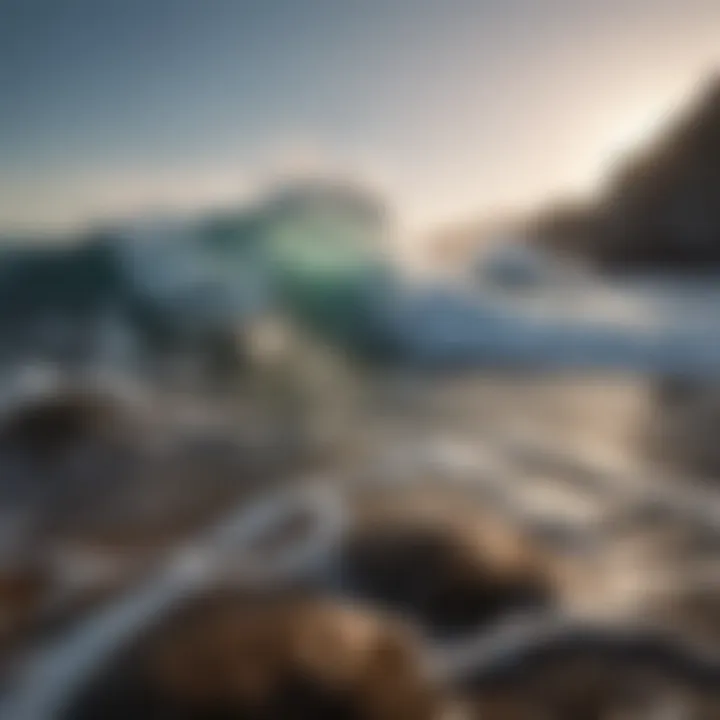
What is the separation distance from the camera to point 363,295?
3.85ft

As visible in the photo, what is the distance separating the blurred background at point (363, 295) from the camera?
0.73m

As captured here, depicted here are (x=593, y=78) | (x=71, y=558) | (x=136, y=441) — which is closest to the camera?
(x=71, y=558)

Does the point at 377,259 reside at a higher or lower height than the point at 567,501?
higher

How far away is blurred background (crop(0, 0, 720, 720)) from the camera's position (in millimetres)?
733

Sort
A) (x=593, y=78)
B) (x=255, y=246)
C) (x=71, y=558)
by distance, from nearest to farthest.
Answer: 1. (x=71, y=558)
2. (x=593, y=78)
3. (x=255, y=246)

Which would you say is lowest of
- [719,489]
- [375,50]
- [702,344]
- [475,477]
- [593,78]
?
[719,489]

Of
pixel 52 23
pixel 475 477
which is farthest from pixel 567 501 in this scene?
pixel 52 23

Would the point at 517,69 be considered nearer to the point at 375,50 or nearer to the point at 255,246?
the point at 375,50

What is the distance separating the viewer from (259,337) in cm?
116

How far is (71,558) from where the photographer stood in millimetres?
703

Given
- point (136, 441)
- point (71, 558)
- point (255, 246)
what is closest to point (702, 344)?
point (255, 246)

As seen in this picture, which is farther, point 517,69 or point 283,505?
point 517,69

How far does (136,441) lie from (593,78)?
64cm

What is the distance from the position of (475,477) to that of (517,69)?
19.8 inches
